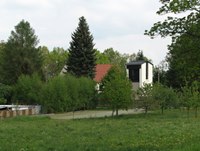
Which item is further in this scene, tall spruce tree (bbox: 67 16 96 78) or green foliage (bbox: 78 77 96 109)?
tall spruce tree (bbox: 67 16 96 78)

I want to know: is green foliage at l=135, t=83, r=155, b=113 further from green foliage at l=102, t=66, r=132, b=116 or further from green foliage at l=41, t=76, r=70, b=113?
green foliage at l=41, t=76, r=70, b=113

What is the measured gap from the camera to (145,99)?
49.2 metres

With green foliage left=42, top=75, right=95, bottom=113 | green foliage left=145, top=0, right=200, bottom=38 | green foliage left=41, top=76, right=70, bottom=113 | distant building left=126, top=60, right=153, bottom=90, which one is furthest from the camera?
distant building left=126, top=60, right=153, bottom=90

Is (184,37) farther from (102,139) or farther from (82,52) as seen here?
(82,52)

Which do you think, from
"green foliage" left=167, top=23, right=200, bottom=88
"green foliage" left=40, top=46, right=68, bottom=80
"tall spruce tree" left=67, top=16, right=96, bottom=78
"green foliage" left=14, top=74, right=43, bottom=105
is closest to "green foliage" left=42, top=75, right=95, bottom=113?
"green foliage" left=14, top=74, right=43, bottom=105

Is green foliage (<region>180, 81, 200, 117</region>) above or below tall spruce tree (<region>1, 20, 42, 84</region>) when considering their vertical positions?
below

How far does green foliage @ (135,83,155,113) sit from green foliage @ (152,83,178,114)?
57cm

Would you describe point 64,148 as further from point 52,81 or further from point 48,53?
point 48,53

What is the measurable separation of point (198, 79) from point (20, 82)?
57285 millimetres

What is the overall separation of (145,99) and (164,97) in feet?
9.62

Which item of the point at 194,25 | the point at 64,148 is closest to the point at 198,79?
the point at 194,25

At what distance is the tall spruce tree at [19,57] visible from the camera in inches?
2943

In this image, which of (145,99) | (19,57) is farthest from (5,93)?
(145,99)

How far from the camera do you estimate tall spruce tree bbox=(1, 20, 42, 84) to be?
74750 millimetres
